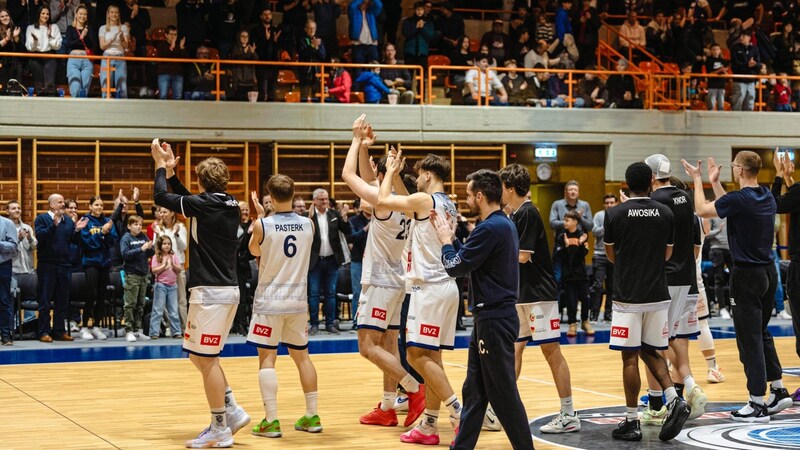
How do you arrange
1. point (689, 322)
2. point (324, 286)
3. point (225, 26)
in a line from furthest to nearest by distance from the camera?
point (225, 26) < point (324, 286) < point (689, 322)

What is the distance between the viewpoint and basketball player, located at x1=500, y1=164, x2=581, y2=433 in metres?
8.53

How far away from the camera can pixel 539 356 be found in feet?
45.8

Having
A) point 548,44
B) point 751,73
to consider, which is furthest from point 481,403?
point 751,73

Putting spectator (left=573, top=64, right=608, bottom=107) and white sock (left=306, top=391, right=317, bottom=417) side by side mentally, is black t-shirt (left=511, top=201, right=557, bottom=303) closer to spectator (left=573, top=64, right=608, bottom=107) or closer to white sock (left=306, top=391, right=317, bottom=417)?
white sock (left=306, top=391, right=317, bottom=417)

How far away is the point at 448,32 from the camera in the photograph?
22.9 m

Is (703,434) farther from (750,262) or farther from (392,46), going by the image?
(392,46)

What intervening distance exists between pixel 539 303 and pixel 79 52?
12867 mm

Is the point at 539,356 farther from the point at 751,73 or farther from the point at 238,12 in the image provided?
the point at 751,73

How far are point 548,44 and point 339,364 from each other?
1228cm

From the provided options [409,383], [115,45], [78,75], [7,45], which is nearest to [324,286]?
[78,75]

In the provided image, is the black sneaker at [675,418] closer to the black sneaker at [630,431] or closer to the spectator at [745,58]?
the black sneaker at [630,431]

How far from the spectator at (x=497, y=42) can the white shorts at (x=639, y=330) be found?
14.8 meters

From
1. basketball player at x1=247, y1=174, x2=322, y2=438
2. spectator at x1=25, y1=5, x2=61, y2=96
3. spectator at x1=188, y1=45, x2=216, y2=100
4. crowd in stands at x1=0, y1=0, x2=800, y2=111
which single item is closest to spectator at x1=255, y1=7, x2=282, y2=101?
crowd in stands at x1=0, y1=0, x2=800, y2=111

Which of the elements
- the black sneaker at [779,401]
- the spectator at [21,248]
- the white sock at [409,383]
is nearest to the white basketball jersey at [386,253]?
the white sock at [409,383]
